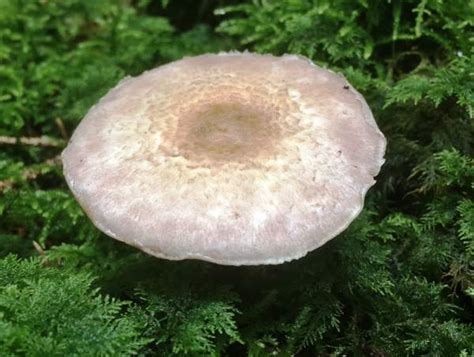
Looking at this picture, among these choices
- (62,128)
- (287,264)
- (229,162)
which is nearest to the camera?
(229,162)

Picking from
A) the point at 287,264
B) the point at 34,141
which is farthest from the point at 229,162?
the point at 34,141

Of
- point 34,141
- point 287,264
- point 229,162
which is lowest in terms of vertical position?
point 287,264

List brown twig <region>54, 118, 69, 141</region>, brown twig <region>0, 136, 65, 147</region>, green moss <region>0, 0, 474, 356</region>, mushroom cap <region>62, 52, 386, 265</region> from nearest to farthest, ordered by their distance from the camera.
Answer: mushroom cap <region>62, 52, 386, 265</region> → green moss <region>0, 0, 474, 356</region> → brown twig <region>0, 136, 65, 147</region> → brown twig <region>54, 118, 69, 141</region>

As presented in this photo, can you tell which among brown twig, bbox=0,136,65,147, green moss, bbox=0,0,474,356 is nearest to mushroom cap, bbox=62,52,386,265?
green moss, bbox=0,0,474,356

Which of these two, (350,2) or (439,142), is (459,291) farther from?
(350,2)

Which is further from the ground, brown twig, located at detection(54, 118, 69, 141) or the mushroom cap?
the mushroom cap

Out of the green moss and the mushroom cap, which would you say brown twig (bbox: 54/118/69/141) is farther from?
the mushroom cap

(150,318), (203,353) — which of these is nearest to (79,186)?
(150,318)

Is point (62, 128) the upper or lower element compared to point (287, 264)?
upper

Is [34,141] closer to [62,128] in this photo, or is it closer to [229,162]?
[62,128]

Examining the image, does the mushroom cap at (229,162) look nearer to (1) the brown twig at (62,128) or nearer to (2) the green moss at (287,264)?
(2) the green moss at (287,264)
